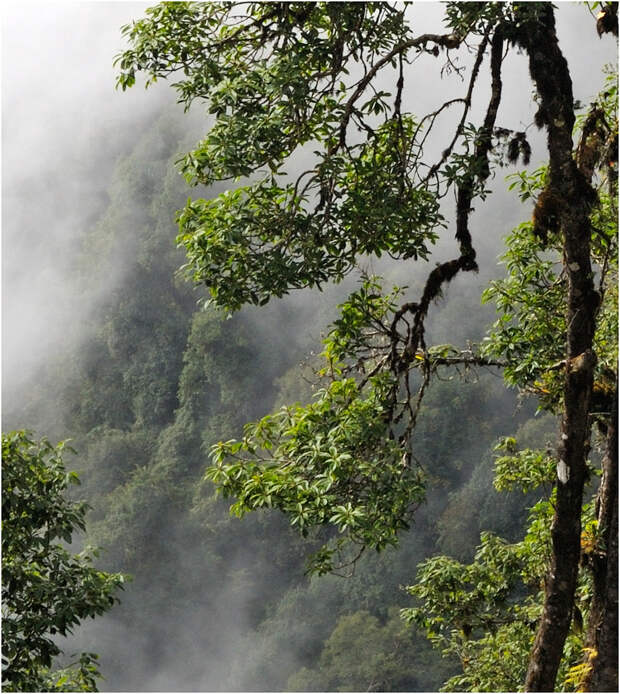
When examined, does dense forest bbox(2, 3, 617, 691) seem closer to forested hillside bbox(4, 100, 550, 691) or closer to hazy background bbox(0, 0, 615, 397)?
forested hillside bbox(4, 100, 550, 691)

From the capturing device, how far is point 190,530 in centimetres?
2945

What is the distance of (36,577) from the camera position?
14.2 feet

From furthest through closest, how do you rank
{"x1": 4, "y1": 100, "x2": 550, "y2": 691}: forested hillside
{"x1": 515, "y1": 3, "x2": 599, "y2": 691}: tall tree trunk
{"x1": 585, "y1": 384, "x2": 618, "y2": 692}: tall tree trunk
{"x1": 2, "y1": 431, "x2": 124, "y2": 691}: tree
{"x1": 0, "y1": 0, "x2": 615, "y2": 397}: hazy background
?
{"x1": 0, "y1": 0, "x2": 615, "y2": 397}: hazy background → {"x1": 4, "y1": 100, "x2": 550, "y2": 691}: forested hillside → {"x1": 2, "y1": 431, "x2": 124, "y2": 691}: tree → {"x1": 515, "y1": 3, "x2": 599, "y2": 691}: tall tree trunk → {"x1": 585, "y1": 384, "x2": 618, "y2": 692}: tall tree trunk

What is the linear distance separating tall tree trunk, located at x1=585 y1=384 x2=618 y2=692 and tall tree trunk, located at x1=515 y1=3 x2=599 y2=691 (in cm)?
14

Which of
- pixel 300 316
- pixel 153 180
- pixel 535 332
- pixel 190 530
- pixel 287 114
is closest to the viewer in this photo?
pixel 287 114

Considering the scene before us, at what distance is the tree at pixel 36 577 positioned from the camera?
4.21m

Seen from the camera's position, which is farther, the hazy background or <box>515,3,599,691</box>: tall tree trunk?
the hazy background

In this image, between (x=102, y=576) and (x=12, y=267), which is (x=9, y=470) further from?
(x=12, y=267)

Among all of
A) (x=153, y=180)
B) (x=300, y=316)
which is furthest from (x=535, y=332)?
(x=153, y=180)

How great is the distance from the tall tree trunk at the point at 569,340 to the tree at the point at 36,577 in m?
1.87

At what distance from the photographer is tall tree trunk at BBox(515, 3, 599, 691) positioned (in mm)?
3939

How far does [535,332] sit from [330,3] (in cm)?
189

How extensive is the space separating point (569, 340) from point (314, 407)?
1079 mm

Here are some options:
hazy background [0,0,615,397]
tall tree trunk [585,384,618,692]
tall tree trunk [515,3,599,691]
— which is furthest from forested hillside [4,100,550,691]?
tall tree trunk [515,3,599,691]
